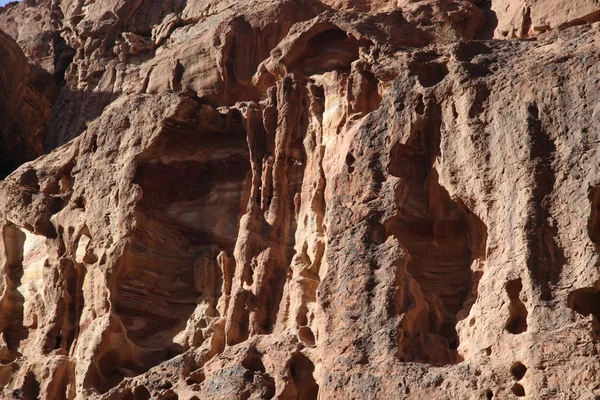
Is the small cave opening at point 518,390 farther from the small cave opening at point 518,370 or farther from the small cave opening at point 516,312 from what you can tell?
the small cave opening at point 516,312

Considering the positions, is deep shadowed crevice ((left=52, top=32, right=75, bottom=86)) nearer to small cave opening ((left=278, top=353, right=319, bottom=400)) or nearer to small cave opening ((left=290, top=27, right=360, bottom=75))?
small cave opening ((left=290, top=27, right=360, bottom=75))

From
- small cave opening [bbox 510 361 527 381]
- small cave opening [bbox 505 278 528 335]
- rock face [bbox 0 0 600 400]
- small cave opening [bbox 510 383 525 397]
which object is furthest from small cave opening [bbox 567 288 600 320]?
small cave opening [bbox 510 383 525 397]

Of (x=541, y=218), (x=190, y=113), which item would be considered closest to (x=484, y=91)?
(x=541, y=218)

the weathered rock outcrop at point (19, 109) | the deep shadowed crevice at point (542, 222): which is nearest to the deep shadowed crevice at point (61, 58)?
the weathered rock outcrop at point (19, 109)

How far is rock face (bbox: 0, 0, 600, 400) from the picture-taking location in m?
18.7

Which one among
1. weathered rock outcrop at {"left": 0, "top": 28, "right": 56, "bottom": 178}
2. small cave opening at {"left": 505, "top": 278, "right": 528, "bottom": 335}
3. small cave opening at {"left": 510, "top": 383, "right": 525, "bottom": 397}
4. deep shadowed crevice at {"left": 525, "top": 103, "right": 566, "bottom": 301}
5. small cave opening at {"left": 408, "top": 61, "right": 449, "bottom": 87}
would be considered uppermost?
weathered rock outcrop at {"left": 0, "top": 28, "right": 56, "bottom": 178}

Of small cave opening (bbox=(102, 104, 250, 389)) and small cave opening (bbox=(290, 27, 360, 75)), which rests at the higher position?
small cave opening (bbox=(290, 27, 360, 75))

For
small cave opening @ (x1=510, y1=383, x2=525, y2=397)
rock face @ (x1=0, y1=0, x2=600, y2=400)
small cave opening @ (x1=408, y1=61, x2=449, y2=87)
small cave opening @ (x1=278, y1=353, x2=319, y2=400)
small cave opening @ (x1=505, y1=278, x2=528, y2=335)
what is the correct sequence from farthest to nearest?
small cave opening @ (x1=408, y1=61, x2=449, y2=87) < small cave opening @ (x1=278, y1=353, x2=319, y2=400) < rock face @ (x1=0, y1=0, x2=600, y2=400) < small cave opening @ (x1=505, y1=278, x2=528, y2=335) < small cave opening @ (x1=510, y1=383, x2=525, y2=397)

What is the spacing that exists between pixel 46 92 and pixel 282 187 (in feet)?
39.0

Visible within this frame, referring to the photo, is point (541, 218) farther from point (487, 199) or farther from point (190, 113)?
point (190, 113)

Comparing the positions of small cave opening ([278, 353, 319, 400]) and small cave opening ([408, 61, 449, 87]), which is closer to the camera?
small cave opening ([278, 353, 319, 400])

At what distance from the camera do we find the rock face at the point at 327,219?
61.4 ft

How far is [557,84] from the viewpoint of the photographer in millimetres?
19875

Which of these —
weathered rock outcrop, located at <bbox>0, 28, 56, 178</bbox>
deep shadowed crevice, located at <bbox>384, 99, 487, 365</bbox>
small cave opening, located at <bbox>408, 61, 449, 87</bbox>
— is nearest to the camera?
deep shadowed crevice, located at <bbox>384, 99, 487, 365</bbox>
